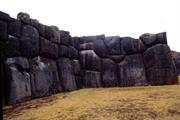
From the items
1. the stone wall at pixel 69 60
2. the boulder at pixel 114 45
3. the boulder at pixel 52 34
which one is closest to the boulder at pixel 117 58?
the stone wall at pixel 69 60

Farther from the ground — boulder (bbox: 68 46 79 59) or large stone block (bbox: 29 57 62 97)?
boulder (bbox: 68 46 79 59)

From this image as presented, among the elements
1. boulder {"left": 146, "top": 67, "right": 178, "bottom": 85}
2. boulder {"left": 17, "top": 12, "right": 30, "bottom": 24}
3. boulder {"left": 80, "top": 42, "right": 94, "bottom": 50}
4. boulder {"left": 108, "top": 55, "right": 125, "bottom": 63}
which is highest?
boulder {"left": 17, "top": 12, "right": 30, "bottom": 24}

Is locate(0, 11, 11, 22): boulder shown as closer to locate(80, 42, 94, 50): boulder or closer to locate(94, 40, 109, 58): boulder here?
locate(80, 42, 94, 50): boulder

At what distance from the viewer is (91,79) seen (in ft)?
33.7

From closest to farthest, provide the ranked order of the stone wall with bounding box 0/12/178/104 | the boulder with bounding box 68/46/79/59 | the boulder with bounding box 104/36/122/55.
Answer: the stone wall with bounding box 0/12/178/104 → the boulder with bounding box 68/46/79/59 → the boulder with bounding box 104/36/122/55

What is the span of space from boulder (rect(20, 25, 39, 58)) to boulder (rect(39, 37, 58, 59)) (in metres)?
0.30

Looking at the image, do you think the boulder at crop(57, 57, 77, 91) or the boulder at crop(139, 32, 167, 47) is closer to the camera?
the boulder at crop(57, 57, 77, 91)

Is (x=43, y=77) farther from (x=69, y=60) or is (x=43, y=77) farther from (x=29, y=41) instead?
(x=69, y=60)

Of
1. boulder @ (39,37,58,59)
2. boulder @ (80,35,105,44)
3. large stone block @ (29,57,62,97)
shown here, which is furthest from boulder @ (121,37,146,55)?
large stone block @ (29,57,62,97)

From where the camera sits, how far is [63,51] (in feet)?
30.8

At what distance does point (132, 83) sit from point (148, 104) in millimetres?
4636

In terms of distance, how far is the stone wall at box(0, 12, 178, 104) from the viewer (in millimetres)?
6777

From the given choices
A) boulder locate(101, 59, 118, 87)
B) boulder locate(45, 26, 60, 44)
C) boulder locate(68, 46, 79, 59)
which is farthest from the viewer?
boulder locate(101, 59, 118, 87)

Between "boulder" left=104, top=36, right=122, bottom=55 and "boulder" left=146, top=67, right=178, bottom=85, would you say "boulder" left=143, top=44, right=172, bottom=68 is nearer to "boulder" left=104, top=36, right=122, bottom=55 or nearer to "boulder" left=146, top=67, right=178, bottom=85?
"boulder" left=146, top=67, right=178, bottom=85
